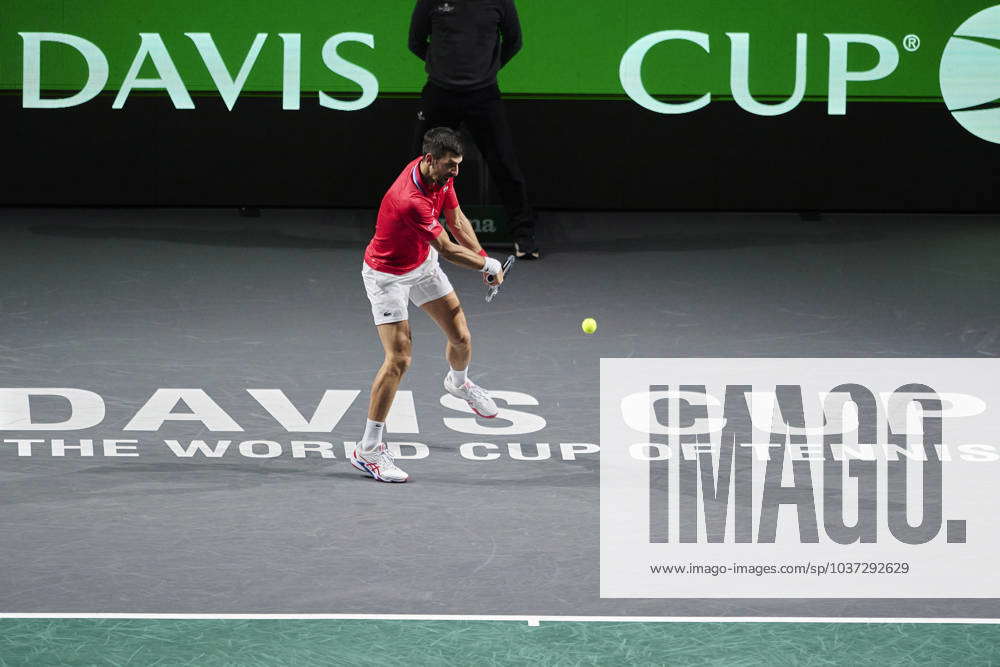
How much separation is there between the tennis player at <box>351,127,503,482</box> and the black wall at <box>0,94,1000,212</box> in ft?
21.3

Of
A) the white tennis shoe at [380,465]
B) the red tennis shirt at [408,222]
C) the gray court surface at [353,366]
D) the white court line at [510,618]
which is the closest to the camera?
the white court line at [510,618]

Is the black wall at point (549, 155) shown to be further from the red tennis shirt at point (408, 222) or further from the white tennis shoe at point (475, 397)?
the red tennis shirt at point (408, 222)

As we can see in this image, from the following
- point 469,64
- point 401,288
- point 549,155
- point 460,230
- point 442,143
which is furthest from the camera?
point 549,155

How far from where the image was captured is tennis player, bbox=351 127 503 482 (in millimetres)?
7711

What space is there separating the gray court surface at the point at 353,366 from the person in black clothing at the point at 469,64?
1.04 m

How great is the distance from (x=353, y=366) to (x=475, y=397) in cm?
141

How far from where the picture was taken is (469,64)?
12.5 m

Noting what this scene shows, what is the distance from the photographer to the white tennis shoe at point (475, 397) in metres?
8.58

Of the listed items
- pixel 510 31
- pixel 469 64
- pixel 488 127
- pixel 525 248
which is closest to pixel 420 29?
pixel 469 64

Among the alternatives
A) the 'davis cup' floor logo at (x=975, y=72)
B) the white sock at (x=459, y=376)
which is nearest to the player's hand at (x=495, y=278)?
the white sock at (x=459, y=376)

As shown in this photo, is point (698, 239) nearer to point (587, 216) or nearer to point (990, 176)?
point (587, 216)

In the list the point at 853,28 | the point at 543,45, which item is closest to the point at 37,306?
the point at 543,45

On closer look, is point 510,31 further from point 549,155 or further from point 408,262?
point 408,262

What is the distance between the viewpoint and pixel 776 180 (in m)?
14.9
